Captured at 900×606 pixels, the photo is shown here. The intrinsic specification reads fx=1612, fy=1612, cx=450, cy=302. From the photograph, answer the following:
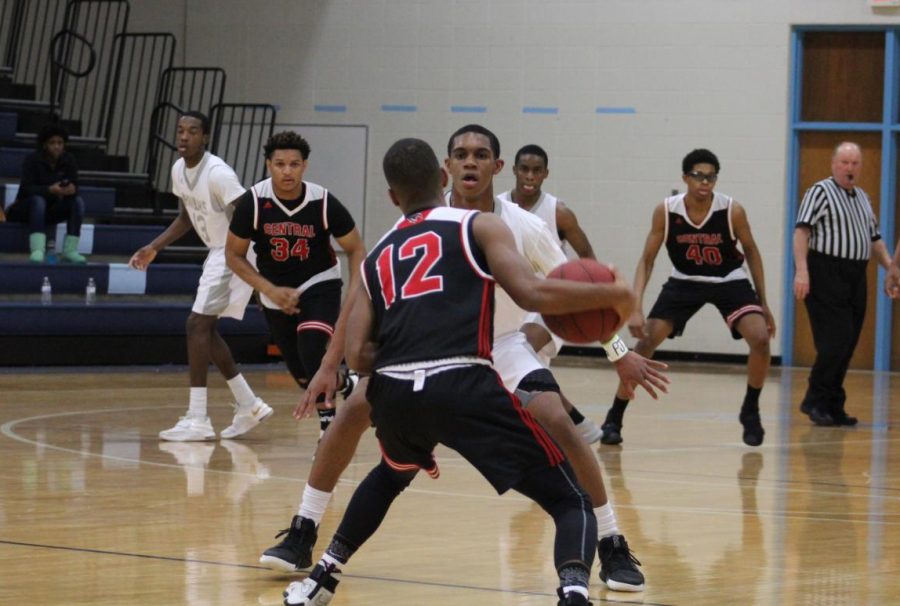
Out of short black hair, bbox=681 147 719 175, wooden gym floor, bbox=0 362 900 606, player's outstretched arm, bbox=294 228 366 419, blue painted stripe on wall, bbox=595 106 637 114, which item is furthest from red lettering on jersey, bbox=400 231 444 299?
blue painted stripe on wall, bbox=595 106 637 114

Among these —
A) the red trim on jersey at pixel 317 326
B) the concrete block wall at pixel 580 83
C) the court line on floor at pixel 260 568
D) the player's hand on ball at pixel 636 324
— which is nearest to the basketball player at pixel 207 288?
the red trim on jersey at pixel 317 326

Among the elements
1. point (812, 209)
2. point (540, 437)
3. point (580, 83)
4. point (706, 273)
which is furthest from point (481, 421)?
point (580, 83)

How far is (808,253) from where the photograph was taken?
11.0 meters

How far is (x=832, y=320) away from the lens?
1096 centimetres

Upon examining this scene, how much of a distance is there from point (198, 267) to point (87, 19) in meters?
4.24

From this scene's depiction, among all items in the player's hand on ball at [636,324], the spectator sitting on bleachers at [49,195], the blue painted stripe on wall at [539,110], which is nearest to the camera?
the player's hand on ball at [636,324]

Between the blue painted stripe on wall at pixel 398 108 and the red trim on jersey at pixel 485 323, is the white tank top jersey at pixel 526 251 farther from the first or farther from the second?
the blue painted stripe on wall at pixel 398 108

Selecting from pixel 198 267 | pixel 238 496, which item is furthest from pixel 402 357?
pixel 198 267

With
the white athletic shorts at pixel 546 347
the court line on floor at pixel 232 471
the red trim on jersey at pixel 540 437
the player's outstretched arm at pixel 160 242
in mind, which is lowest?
the court line on floor at pixel 232 471

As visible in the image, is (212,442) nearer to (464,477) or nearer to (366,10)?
(464,477)

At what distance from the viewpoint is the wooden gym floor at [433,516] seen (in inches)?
201

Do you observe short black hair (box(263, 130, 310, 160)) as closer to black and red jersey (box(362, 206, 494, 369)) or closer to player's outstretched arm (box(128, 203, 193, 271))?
player's outstretched arm (box(128, 203, 193, 271))

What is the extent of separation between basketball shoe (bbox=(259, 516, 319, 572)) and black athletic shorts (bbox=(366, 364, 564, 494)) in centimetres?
103

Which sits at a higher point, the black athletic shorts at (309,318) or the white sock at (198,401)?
the black athletic shorts at (309,318)
